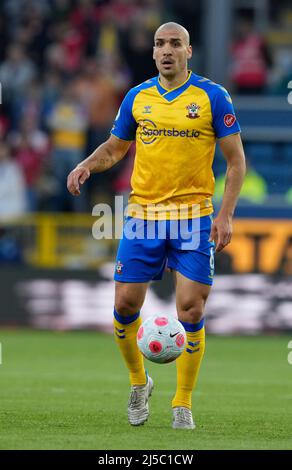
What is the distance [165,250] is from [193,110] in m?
0.90

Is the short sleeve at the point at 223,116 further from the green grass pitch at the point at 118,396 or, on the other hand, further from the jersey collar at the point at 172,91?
the green grass pitch at the point at 118,396

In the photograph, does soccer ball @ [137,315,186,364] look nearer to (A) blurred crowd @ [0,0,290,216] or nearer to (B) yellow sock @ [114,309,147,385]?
(B) yellow sock @ [114,309,147,385]

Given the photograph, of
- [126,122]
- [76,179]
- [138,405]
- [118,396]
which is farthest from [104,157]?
[118,396]

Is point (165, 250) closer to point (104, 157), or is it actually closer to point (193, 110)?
point (104, 157)

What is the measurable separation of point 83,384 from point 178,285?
2.96m

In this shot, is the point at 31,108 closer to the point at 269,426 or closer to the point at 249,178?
the point at 249,178

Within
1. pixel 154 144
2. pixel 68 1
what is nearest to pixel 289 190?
A: pixel 68 1

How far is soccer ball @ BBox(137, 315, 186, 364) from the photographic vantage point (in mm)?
7301

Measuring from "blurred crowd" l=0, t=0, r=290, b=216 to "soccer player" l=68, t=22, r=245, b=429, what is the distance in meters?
8.90

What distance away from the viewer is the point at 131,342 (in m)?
7.80

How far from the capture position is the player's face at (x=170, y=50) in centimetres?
756

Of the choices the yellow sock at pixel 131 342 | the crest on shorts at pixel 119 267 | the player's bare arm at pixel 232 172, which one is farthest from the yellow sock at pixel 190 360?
the player's bare arm at pixel 232 172

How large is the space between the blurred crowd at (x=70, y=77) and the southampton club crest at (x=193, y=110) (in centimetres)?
905

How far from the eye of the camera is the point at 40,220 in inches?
617
